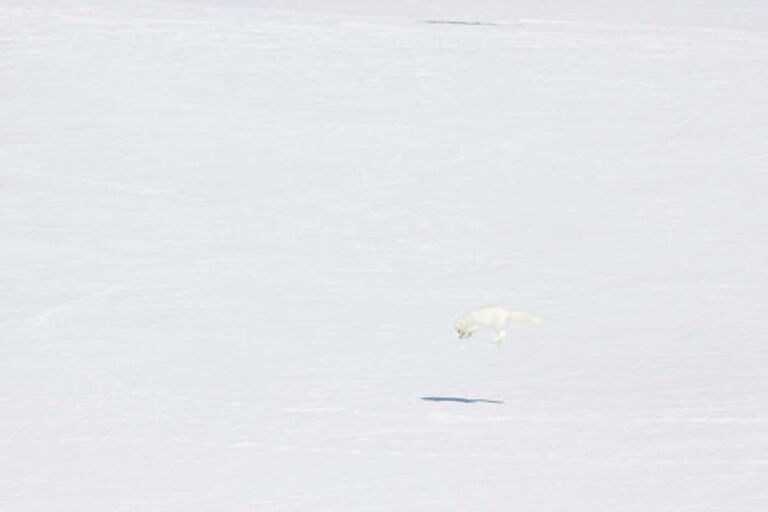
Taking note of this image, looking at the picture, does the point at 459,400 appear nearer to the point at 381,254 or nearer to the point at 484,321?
the point at 484,321

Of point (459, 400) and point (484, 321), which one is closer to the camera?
point (459, 400)

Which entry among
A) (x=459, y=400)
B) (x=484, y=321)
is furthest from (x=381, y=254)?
(x=459, y=400)

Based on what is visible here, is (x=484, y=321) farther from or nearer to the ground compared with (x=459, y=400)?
farther from the ground

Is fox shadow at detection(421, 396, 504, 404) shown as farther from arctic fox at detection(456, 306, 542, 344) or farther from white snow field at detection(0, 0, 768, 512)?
arctic fox at detection(456, 306, 542, 344)

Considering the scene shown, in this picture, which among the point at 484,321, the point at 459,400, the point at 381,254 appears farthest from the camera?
the point at 381,254

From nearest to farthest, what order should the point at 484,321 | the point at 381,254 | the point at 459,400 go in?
the point at 459,400 < the point at 484,321 < the point at 381,254

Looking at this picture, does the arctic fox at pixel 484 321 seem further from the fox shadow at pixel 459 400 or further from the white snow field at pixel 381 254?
the fox shadow at pixel 459 400

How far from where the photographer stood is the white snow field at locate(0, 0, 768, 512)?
490 centimetres

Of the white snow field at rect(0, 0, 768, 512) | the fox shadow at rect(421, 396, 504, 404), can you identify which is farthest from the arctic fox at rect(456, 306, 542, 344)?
the fox shadow at rect(421, 396, 504, 404)

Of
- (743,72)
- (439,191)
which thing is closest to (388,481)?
(439,191)

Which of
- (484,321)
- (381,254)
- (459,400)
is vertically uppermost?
(381,254)

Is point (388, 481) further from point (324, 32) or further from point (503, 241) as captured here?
point (324, 32)

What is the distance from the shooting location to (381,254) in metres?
7.66

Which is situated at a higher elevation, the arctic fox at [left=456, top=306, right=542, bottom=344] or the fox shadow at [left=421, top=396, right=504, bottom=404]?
the arctic fox at [left=456, top=306, right=542, bottom=344]
